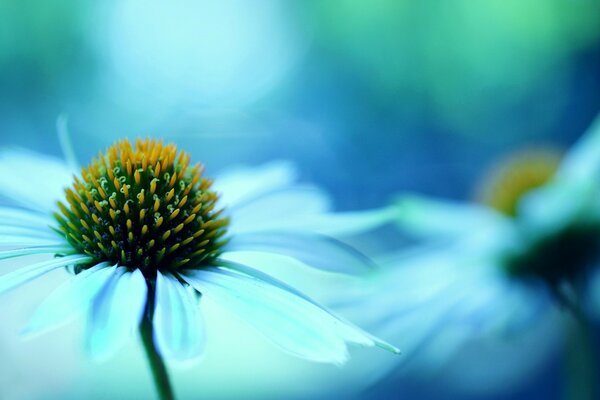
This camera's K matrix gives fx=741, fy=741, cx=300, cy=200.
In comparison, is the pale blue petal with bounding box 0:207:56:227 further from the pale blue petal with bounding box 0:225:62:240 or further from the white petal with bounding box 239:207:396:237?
the white petal with bounding box 239:207:396:237

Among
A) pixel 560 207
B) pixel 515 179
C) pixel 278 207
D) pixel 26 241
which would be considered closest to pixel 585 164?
pixel 560 207

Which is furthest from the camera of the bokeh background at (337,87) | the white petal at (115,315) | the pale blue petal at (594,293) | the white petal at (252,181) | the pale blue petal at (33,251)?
the bokeh background at (337,87)

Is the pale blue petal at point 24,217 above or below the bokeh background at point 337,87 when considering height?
below

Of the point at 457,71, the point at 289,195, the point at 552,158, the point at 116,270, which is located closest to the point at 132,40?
the point at 457,71

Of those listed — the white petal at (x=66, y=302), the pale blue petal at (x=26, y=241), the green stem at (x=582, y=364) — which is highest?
the green stem at (x=582, y=364)

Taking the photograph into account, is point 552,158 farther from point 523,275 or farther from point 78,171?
point 78,171

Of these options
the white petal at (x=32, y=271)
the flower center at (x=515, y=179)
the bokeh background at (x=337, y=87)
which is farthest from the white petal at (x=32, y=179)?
the bokeh background at (x=337, y=87)

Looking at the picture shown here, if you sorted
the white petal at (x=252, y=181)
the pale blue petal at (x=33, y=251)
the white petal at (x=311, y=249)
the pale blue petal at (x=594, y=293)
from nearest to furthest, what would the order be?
the pale blue petal at (x=33, y=251) → the white petal at (x=311, y=249) → the white petal at (x=252, y=181) → the pale blue petal at (x=594, y=293)

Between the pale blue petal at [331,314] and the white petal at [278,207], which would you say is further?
the white petal at [278,207]

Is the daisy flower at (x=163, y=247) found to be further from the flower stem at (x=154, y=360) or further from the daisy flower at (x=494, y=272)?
the daisy flower at (x=494, y=272)
